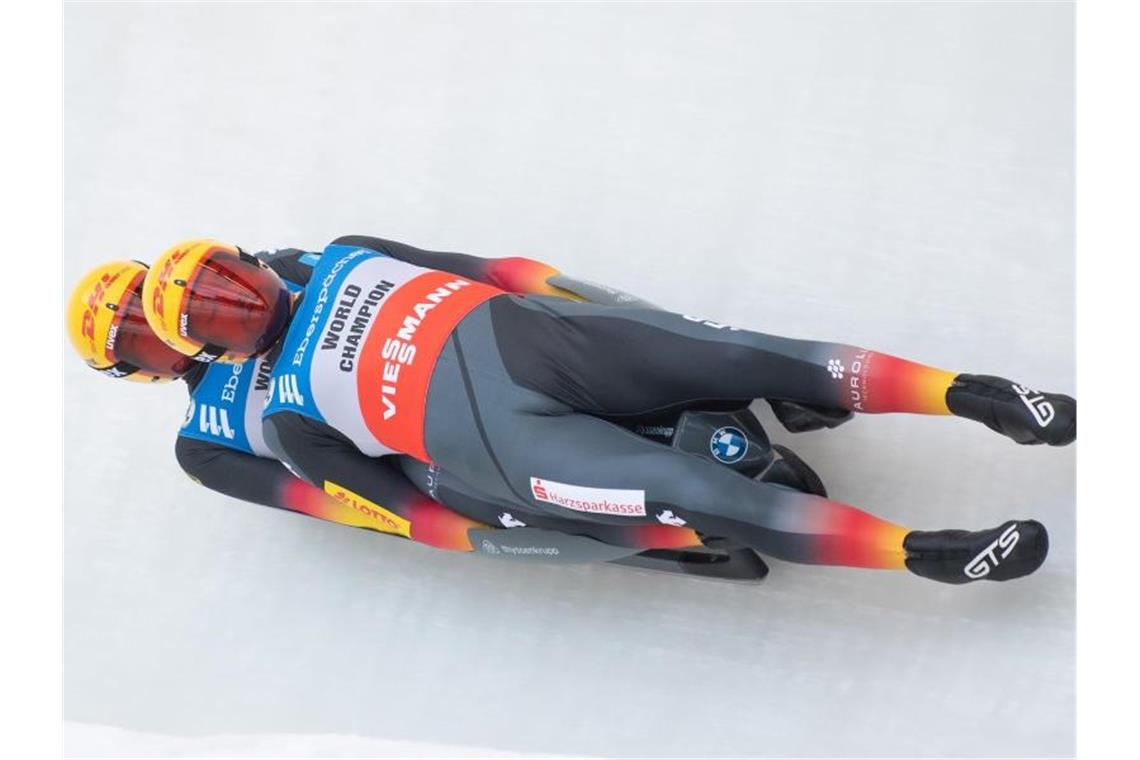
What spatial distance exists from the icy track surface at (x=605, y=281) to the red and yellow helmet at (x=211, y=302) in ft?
3.01

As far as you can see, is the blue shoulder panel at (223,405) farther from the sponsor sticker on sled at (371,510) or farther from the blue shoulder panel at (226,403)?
the sponsor sticker on sled at (371,510)

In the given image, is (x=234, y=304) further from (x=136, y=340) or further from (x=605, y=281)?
(x=605, y=281)

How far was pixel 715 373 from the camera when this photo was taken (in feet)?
11.3

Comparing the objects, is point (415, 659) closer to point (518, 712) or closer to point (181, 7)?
point (518, 712)

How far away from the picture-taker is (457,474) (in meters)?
3.66

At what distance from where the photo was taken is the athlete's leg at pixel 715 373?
3.31m

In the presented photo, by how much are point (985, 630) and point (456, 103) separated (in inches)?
89.5

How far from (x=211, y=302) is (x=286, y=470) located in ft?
1.98

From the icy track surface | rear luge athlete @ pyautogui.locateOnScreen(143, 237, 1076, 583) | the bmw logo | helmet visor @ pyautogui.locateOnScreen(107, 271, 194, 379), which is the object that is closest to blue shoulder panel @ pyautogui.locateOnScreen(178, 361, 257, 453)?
helmet visor @ pyautogui.locateOnScreen(107, 271, 194, 379)

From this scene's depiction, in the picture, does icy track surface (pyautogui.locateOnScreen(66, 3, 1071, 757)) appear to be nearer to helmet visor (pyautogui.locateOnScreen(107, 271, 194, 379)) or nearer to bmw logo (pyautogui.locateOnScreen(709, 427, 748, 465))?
bmw logo (pyautogui.locateOnScreen(709, 427, 748, 465))

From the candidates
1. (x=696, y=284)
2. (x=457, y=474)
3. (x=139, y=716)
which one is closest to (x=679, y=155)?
(x=696, y=284)

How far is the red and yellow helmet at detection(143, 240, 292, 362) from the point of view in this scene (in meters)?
3.71

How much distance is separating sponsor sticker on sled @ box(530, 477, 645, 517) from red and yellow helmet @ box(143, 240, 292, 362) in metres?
0.85

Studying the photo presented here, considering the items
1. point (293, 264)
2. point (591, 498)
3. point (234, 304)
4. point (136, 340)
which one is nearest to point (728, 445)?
point (591, 498)
